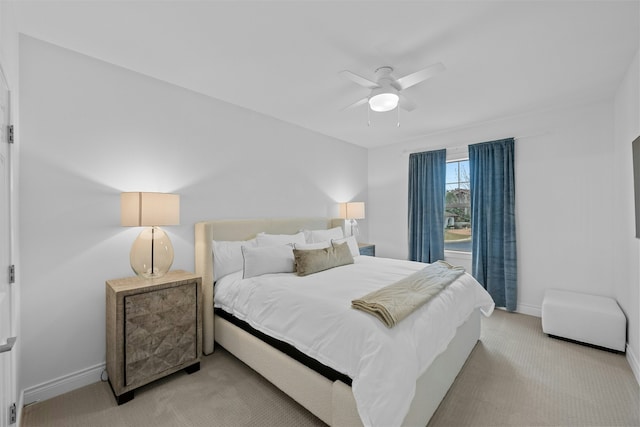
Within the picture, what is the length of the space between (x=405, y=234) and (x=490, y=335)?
2.15 meters

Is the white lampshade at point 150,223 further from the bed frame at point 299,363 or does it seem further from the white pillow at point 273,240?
the white pillow at point 273,240

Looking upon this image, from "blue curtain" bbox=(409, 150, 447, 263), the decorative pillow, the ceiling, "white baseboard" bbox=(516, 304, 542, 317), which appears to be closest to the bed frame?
the decorative pillow

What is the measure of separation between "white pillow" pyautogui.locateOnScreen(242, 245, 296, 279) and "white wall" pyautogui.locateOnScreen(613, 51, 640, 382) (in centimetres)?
295

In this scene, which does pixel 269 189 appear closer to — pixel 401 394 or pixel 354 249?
pixel 354 249

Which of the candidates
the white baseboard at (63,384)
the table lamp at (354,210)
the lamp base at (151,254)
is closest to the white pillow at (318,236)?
the table lamp at (354,210)

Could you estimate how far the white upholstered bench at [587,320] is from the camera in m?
2.64

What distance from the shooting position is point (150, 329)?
7.05ft

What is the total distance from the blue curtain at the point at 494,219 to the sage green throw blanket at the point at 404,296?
1.58 meters

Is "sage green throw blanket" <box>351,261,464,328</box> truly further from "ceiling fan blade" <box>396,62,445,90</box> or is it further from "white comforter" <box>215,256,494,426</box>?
"ceiling fan blade" <box>396,62,445,90</box>

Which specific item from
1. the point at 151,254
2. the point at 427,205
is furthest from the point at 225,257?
the point at 427,205

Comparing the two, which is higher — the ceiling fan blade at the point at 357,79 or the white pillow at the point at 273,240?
the ceiling fan blade at the point at 357,79

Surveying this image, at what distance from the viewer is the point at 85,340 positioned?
7.41 ft

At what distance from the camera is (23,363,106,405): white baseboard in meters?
2.01

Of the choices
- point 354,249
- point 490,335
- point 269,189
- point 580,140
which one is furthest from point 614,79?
point 269,189
